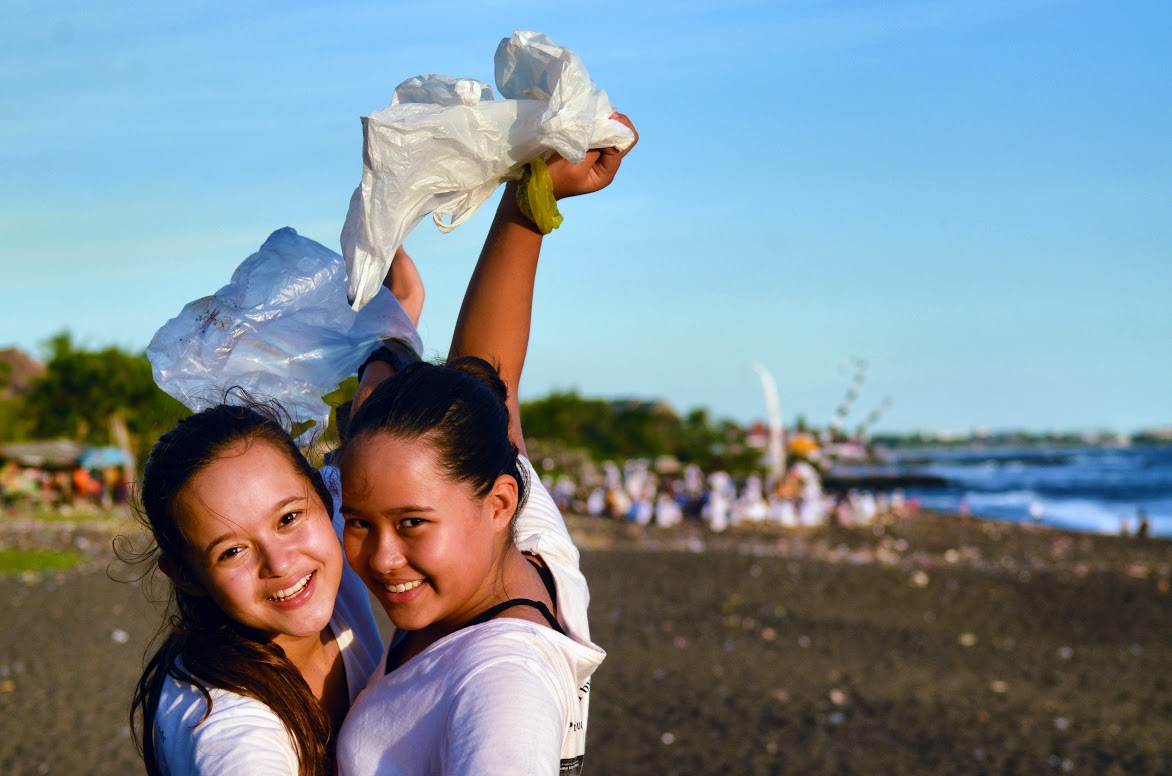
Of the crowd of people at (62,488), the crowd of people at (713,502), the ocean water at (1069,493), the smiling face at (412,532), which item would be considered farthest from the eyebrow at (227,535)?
the ocean water at (1069,493)

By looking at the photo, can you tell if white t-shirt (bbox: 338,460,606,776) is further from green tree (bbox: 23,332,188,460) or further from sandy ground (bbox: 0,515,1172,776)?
green tree (bbox: 23,332,188,460)

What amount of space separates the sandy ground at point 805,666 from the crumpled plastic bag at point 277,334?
5.26m

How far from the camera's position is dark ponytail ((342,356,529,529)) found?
5.73 feet

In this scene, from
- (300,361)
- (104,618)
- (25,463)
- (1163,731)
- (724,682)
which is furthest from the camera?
(25,463)

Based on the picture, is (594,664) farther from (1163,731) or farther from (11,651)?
(11,651)

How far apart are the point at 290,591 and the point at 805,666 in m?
8.26

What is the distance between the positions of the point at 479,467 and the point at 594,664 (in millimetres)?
363

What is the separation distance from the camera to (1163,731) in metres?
8.14

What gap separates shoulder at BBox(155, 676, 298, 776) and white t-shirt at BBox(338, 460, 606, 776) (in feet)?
0.35

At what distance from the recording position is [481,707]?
150 cm

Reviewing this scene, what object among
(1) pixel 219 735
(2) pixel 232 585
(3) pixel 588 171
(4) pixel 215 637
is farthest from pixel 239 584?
(3) pixel 588 171

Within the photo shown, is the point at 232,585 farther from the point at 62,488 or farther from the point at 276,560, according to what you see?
the point at 62,488

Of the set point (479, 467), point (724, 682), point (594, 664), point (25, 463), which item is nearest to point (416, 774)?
point (594, 664)

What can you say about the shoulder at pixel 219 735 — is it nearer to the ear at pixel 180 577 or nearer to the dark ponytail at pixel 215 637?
the dark ponytail at pixel 215 637
